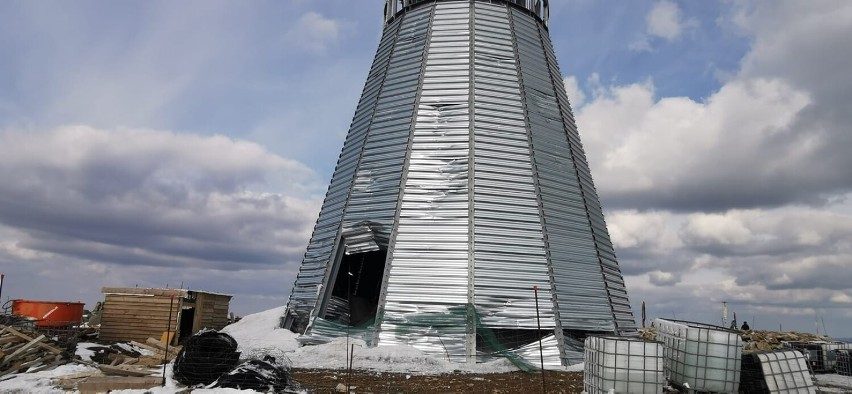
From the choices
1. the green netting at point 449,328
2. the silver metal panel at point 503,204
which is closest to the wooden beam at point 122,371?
the green netting at point 449,328

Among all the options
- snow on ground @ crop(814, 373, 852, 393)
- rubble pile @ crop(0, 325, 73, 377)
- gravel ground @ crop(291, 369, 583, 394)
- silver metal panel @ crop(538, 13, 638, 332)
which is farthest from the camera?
silver metal panel @ crop(538, 13, 638, 332)

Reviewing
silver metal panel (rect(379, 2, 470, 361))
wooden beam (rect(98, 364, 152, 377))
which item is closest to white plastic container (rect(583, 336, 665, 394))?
silver metal panel (rect(379, 2, 470, 361))

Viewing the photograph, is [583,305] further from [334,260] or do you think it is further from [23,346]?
[23,346]

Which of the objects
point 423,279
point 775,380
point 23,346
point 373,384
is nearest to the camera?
point 775,380

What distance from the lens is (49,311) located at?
74.6 feet

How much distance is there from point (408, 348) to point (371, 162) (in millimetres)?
7649

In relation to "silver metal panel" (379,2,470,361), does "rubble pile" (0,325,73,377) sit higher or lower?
lower

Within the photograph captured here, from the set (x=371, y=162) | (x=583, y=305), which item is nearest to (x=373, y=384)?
(x=583, y=305)

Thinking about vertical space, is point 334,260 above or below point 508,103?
below

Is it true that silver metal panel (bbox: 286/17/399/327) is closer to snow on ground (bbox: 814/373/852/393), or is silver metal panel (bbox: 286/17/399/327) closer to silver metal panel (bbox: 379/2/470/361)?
silver metal panel (bbox: 379/2/470/361)

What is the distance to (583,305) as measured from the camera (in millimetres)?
19109

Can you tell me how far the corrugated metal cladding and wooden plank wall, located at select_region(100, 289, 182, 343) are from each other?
6.30 metres

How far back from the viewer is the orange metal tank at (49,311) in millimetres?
22547

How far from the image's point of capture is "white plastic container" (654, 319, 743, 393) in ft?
40.6
